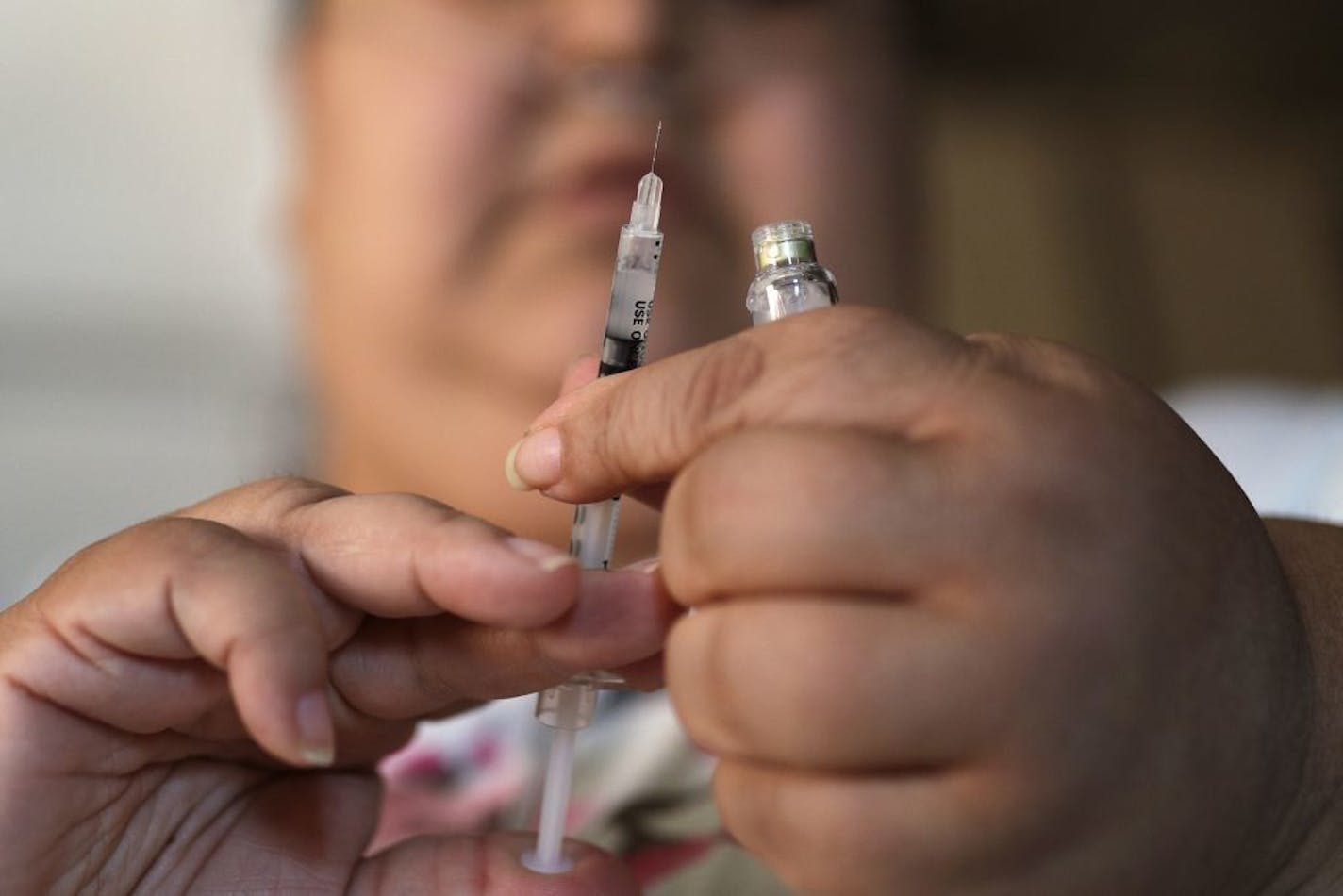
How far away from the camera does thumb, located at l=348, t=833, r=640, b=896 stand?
59cm

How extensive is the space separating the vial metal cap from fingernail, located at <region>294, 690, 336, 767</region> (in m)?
0.27

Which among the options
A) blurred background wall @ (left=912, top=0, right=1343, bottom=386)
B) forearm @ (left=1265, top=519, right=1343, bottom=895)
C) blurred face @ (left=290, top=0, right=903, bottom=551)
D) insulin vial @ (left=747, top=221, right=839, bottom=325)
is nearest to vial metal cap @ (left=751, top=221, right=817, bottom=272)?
insulin vial @ (left=747, top=221, right=839, bottom=325)

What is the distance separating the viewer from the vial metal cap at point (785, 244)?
0.50 meters

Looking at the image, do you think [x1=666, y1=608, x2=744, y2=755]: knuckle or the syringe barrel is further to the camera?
the syringe barrel

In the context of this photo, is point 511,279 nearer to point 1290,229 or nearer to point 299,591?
point 299,591

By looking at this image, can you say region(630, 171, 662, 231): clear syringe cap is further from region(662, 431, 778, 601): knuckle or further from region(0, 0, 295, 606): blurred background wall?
region(0, 0, 295, 606): blurred background wall

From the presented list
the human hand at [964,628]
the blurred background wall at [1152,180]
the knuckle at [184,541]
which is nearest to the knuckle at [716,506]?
the human hand at [964,628]

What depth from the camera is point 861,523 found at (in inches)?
15.8

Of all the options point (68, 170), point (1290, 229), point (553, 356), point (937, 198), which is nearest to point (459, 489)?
point (553, 356)

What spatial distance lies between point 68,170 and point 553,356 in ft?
3.61

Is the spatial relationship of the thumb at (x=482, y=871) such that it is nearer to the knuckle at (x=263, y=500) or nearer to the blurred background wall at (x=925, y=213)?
the knuckle at (x=263, y=500)

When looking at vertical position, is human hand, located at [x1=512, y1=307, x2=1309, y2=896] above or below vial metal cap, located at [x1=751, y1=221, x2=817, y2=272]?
below

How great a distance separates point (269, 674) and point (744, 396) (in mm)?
227

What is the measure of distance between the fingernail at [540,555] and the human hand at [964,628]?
6cm
